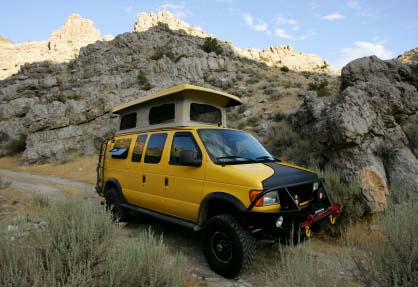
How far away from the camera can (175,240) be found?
5.21 meters

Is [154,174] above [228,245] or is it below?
above

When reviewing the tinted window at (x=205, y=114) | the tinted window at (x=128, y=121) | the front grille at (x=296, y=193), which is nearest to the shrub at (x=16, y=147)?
the tinted window at (x=128, y=121)

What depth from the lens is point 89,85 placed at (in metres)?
28.1

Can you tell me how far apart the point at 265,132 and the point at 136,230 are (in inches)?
445

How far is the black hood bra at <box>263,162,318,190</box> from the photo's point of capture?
11.9 feet

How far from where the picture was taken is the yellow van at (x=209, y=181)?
3.57 metres

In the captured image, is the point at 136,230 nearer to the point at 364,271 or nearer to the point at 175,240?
the point at 175,240

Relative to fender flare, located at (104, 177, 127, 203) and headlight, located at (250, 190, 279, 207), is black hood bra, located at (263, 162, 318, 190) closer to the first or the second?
headlight, located at (250, 190, 279, 207)

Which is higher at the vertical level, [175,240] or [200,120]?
[200,120]

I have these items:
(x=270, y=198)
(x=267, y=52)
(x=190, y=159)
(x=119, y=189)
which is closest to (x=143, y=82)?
(x=119, y=189)

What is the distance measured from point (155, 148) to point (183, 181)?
115 centimetres

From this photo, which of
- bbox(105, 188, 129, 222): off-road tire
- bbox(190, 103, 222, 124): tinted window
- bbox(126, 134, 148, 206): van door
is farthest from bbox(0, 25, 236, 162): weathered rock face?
bbox(190, 103, 222, 124): tinted window

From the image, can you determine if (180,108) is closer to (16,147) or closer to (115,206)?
(115,206)

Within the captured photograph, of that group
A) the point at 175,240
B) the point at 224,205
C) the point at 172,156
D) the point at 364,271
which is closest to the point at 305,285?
the point at 364,271
